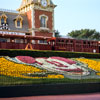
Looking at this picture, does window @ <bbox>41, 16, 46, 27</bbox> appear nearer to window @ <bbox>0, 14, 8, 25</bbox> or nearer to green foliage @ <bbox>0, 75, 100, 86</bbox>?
window @ <bbox>0, 14, 8, 25</bbox>

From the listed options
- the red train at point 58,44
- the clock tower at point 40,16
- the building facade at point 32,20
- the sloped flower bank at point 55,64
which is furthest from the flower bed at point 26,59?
the clock tower at point 40,16

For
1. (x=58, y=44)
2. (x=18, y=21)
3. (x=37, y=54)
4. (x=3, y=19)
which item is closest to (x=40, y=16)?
(x=18, y=21)

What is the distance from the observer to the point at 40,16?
48969 millimetres

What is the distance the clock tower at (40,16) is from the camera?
48031 mm

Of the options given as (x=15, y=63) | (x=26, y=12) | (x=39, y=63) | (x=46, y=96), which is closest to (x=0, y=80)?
(x=46, y=96)

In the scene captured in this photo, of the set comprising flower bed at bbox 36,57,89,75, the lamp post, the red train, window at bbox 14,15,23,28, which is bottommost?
flower bed at bbox 36,57,89,75

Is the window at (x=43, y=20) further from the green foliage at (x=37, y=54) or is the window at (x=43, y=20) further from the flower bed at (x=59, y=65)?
the flower bed at (x=59, y=65)

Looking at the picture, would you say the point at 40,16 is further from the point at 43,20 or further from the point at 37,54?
the point at 37,54

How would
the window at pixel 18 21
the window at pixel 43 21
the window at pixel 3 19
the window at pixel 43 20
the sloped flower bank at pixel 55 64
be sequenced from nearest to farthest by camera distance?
1. the sloped flower bank at pixel 55 64
2. the window at pixel 3 19
3. the window at pixel 18 21
4. the window at pixel 43 20
5. the window at pixel 43 21

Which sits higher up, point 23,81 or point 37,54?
point 37,54

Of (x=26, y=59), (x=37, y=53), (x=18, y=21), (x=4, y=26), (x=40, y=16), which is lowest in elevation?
(x=26, y=59)

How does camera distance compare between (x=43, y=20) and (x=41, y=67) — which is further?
(x=43, y=20)

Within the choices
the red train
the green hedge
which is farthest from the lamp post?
the green hedge

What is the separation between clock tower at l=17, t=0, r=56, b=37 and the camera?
4803 centimetres
